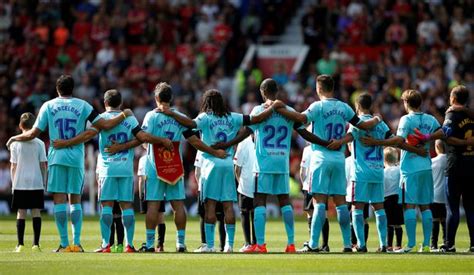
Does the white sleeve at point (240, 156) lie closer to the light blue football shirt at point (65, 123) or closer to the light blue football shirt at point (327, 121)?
the light blue football shirt at point (327, 121)

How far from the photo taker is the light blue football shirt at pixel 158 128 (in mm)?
18969

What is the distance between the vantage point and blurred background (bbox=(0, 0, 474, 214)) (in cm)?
3522

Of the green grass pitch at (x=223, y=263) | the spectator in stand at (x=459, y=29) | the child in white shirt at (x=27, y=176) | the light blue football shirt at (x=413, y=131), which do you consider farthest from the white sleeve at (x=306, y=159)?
the spectator in stand at (x=459, y=29)

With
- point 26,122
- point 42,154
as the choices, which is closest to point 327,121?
point 42,154

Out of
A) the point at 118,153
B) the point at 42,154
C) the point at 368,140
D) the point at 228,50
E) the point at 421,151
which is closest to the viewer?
the point at 118,153

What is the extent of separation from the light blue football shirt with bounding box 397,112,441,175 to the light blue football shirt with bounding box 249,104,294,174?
5.73 feet

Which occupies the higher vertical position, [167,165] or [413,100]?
[413,100]

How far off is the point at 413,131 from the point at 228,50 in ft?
62.6

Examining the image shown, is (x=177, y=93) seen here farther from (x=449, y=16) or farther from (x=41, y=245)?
(x=41, y=245)

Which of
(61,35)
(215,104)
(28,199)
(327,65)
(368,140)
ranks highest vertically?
(61,35)

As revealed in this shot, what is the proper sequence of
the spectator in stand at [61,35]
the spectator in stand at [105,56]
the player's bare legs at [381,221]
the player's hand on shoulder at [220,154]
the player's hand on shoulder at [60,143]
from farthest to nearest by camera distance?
the spectator in stand at [61,35], the spectator in stand at [105,56], the player's bare legs at [381,221], the player's hand on shoulder at [220,154], the player's hand on shoulder at [60,143]

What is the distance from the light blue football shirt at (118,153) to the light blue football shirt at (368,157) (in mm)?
3312

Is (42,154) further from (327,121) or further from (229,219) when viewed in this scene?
(327,121)

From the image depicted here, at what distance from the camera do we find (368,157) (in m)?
19.5
